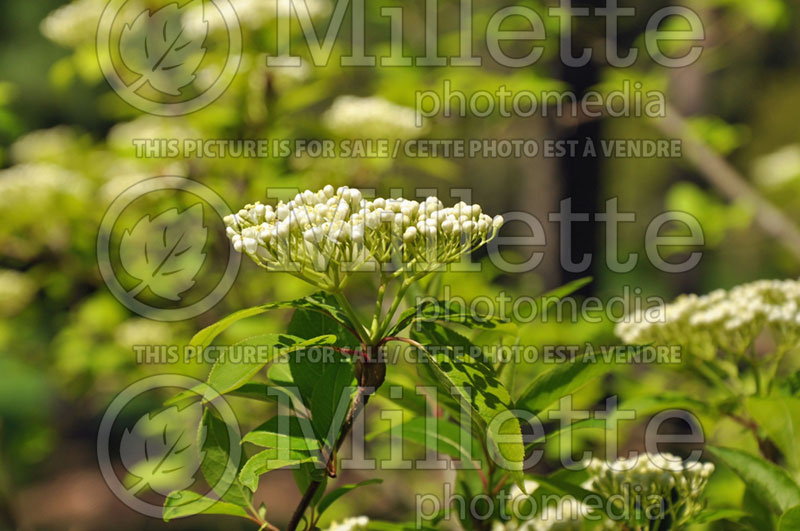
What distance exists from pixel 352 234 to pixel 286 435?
34 centimetres

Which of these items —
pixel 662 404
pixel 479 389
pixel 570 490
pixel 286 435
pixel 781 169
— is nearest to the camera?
pixel 479 389

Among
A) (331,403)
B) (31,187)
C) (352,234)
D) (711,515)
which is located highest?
(31,187)

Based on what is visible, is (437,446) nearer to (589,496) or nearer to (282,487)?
(589,496)

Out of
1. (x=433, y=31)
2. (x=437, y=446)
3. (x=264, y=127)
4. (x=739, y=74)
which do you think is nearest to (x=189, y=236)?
(x=264, y=127)

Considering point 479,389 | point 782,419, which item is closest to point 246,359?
point 479,389

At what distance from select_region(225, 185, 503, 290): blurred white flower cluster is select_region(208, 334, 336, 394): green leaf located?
0.12 meters

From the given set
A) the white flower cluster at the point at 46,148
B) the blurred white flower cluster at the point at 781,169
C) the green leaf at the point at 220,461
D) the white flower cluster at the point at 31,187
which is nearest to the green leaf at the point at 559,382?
the green leaf at the point at 220,461

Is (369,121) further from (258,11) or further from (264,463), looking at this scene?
(264,463)

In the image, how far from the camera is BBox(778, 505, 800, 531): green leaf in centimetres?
107

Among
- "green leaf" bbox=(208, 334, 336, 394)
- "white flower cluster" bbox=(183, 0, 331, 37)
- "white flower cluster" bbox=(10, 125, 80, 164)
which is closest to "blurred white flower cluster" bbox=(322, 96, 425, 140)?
"white flower cluster" bbox=(183, 0, 331, 37)

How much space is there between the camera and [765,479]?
1.22 m

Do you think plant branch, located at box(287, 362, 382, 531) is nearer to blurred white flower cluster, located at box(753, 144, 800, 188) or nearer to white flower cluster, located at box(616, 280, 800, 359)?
white flower cluster, located at box(616, 280, 800, 359)

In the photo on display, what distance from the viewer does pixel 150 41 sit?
2910mm

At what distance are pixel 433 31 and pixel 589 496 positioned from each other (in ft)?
8.61
